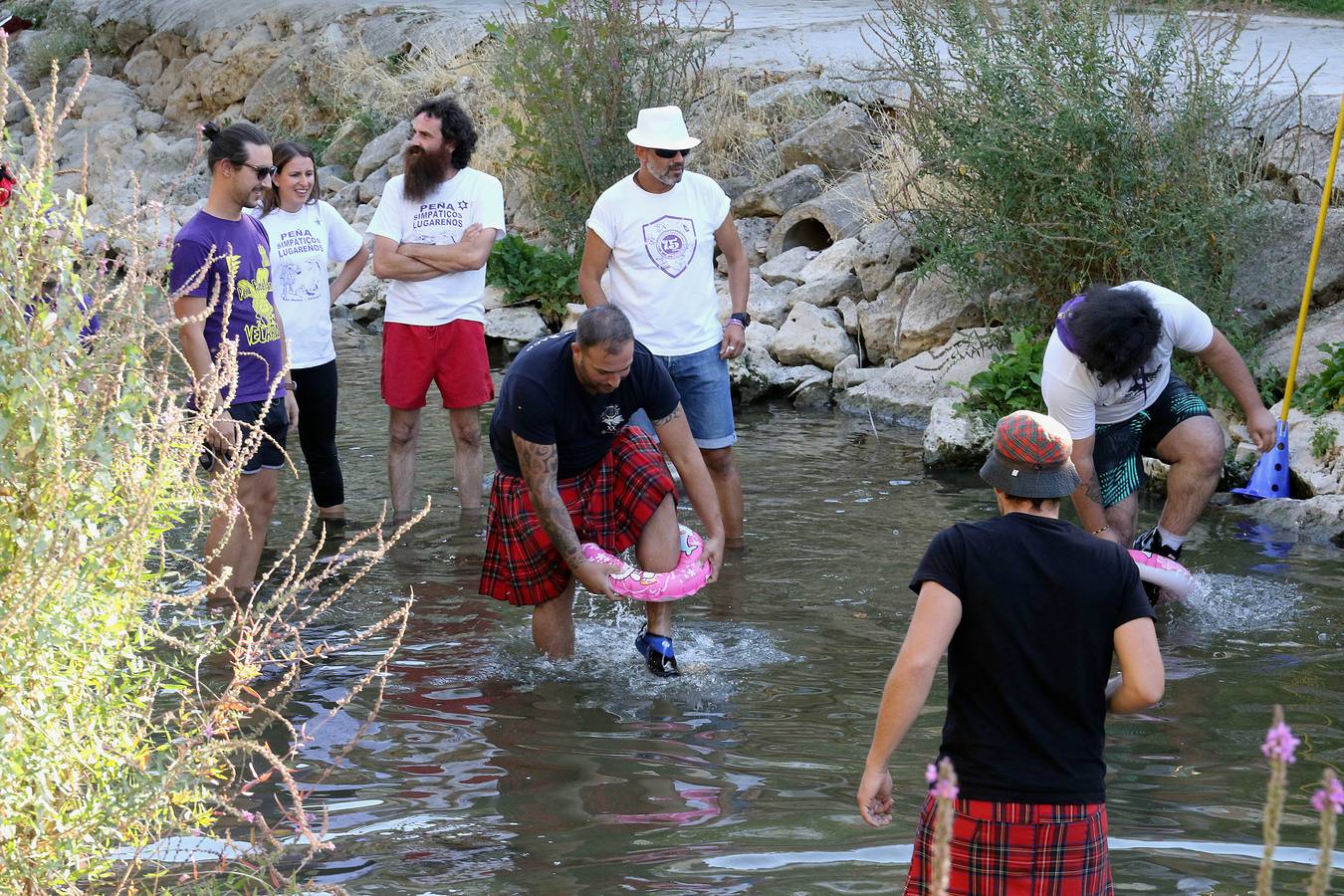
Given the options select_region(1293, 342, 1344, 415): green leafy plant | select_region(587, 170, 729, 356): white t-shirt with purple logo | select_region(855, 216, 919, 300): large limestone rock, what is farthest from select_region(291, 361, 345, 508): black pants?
select_region(1293, 342, 1344, 415): green leafy plant

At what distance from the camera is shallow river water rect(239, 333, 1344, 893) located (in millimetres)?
4297

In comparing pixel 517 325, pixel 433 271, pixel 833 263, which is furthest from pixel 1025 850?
pixel 517 325

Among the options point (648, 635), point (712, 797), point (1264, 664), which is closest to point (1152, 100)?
point (1264, 664)

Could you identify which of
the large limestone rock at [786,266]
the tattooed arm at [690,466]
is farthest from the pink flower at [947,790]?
the large limestone rock at [786,266]

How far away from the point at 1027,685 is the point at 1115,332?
270cm

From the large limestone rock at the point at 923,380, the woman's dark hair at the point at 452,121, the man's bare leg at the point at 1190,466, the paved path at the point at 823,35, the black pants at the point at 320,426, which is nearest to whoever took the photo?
the man's bare leg at the point at 1190,466

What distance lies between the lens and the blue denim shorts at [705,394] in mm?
7215

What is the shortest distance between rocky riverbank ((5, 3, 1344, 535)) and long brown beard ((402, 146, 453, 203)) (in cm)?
149

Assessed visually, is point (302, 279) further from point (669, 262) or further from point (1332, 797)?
point (1332, 797)

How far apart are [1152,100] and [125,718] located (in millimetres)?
7814

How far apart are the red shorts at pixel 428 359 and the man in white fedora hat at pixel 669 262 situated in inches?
40.9

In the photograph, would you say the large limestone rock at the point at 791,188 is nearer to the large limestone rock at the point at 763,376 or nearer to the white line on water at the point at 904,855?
the large limestone rock at the point at 763,376

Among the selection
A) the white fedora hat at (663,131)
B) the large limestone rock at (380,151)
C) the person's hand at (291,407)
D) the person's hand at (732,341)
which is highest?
the large limestone rock at (380,151)

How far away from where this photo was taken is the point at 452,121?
7746 millimetres
